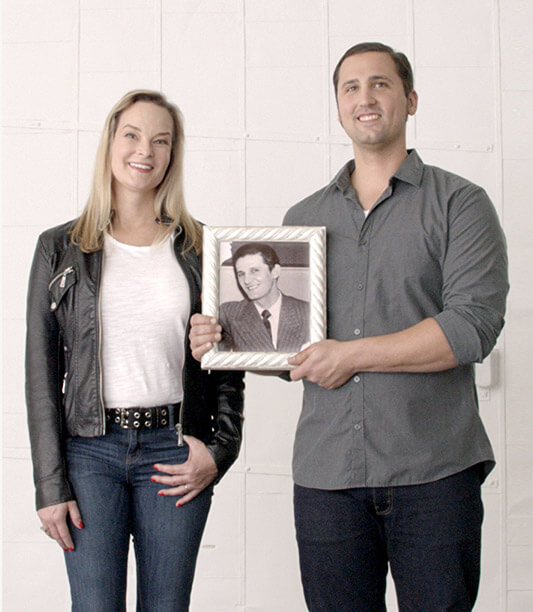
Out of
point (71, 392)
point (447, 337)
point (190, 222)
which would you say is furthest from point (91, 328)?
point (447, 337)

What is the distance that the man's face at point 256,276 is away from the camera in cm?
199

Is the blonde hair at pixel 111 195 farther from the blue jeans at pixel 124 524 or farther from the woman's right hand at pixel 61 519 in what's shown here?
the woman's right hand at pixel 61 519

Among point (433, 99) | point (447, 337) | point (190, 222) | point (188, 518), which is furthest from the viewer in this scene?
point (433, 99)

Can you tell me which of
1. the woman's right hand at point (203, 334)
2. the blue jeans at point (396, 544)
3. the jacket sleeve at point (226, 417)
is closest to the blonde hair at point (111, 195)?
the woman's right hand at point (203, 334)

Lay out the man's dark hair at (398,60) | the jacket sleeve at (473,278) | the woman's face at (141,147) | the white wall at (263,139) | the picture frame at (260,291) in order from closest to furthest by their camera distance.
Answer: the jacket sleeve at (473,278) → the picture frame at (260,291) → the man's dark hair at (398,60) → the woman's face at (141,147) → the white wall at (263,139)

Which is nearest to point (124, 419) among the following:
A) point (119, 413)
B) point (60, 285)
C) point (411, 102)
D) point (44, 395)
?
point (119, 413)

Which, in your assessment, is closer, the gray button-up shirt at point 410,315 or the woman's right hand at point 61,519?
the gray button-up shirt at point 410,315

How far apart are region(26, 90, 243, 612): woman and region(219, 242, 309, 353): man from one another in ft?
0.53

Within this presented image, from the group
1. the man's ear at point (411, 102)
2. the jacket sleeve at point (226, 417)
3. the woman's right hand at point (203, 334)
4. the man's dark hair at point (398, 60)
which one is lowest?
the jacket sleeve at point (226, 417)

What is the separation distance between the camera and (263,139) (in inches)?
124

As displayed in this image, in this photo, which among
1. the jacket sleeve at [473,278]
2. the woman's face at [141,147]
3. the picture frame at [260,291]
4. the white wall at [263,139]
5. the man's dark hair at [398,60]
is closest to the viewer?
the jacket sleeve at [473,278]

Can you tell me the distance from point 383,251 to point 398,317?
0.17 m

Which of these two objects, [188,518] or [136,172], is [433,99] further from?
[188,518]

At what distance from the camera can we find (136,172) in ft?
7.06
